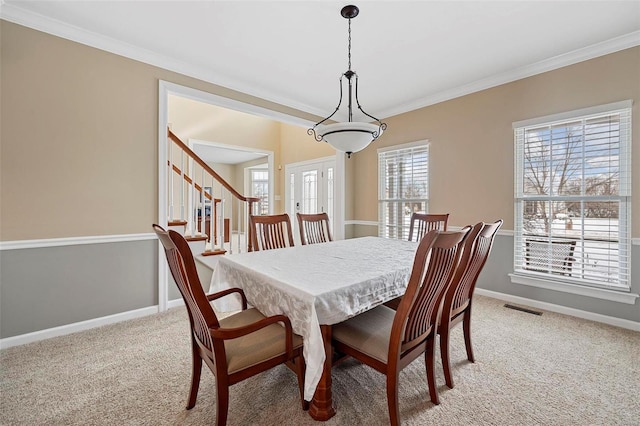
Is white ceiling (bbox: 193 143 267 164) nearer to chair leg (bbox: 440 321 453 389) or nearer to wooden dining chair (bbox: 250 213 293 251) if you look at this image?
wooden dining chair (bbox: 250 213 293 251)

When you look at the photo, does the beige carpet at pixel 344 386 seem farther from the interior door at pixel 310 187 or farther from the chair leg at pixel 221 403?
the interior door at pixel 310 187

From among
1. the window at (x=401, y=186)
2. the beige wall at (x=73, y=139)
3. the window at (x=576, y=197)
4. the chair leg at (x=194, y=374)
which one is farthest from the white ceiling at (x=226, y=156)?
the chair leg at (x=194, y=374)

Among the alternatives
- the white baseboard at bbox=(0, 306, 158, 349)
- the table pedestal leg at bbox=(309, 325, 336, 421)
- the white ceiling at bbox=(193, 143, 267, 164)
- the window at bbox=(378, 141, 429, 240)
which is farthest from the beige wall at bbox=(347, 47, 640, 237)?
the white ceiling at bbox=(193, 143, 267, 164)

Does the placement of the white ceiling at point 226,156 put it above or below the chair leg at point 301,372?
above

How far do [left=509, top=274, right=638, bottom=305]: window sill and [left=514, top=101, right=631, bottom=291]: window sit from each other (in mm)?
41

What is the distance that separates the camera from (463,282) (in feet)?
5.60

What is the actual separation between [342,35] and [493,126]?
2124 mm

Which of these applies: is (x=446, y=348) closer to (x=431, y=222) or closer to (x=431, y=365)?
(x=431, y=365)

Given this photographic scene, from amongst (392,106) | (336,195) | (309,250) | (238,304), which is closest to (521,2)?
(392,106)

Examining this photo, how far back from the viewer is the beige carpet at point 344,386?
1472 mm

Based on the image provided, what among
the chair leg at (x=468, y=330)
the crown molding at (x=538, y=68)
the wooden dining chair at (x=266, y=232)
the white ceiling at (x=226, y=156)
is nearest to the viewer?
the chair leg at (x=468, y=330)

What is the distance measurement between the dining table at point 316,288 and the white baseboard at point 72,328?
1362 millimetres

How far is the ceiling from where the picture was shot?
2.13 metres

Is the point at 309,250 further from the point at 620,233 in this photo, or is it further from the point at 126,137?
the point at 620,233
